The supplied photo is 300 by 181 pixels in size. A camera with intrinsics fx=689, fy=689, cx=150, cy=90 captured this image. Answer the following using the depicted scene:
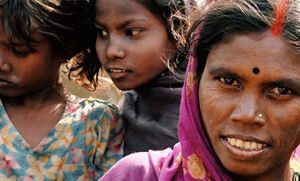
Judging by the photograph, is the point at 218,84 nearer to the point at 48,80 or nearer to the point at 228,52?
the point at 228,52

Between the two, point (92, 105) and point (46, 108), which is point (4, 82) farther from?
point (92, 105)

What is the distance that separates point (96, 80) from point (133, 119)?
0.47m

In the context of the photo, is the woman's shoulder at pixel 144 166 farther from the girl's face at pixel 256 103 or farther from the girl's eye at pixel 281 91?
the girl's eye at pixel 281 91

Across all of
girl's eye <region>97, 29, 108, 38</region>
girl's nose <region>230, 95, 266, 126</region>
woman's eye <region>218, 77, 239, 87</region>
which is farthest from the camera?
girl's eye <region>97, 29, 108, 38</region>

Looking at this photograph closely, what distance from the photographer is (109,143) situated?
3199 millimetres

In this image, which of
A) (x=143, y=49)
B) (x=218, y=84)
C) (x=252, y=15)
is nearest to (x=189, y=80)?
(x=218, y=84)

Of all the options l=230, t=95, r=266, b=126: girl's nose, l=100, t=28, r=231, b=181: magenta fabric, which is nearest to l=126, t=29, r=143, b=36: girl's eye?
l=100, t=28, r=231, b=181: magenta fabric

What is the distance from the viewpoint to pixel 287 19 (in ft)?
7.29

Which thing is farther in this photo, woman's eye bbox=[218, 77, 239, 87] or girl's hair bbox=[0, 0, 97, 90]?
girl's hair bbox=[0, 0, 97, 90]

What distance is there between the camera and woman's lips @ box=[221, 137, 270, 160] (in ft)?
7.17

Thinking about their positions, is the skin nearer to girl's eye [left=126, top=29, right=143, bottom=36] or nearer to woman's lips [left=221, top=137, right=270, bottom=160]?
girl's eye [left=126, top=29, right=143, bottom=36]

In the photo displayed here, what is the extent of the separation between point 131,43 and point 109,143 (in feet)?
1.57

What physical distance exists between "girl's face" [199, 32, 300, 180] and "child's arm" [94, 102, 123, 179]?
98cm

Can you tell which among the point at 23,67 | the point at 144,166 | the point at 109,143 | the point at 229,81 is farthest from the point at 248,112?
the point at 23,67
